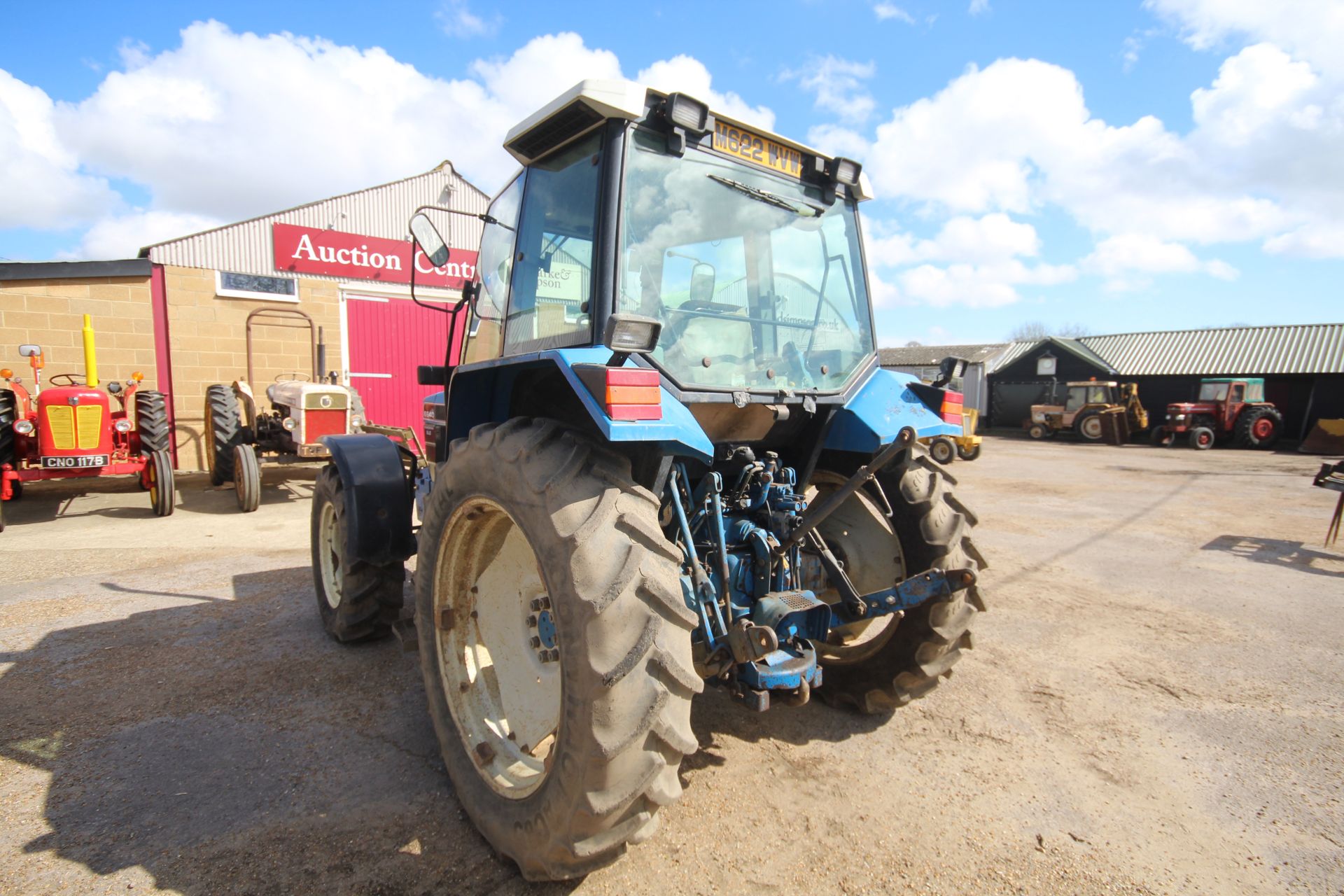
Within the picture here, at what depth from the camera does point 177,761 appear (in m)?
2.75

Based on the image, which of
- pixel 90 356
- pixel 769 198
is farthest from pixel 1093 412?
pixel 90 356

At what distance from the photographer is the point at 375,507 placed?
139 inches

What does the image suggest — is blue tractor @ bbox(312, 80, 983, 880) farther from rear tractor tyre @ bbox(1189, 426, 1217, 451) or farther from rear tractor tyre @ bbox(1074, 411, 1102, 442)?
rear tractor tyre @ bbox(1074, 411, 1102, 442)

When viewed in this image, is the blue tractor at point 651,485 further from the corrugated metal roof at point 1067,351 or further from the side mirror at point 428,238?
the corrugated metal roof at point 1067,351

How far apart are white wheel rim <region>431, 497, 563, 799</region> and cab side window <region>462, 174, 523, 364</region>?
0.88 metres

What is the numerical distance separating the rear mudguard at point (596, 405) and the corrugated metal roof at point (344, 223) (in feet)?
23.9

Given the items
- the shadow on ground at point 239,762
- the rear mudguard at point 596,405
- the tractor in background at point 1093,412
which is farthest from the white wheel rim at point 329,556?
the tractor in background at point 1093,412

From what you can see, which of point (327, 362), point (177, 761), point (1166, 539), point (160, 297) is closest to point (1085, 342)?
point (1166, 539)

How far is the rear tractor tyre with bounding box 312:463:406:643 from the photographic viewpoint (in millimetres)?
3717

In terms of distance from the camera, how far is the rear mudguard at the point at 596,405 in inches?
78.7

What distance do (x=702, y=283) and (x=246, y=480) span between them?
7418 mm

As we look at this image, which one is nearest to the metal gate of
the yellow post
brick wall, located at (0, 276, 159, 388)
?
brick wall, located at (0, 276, 159, 388)

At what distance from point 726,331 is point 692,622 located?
1.24 meters

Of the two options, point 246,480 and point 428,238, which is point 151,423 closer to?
point 246,480
